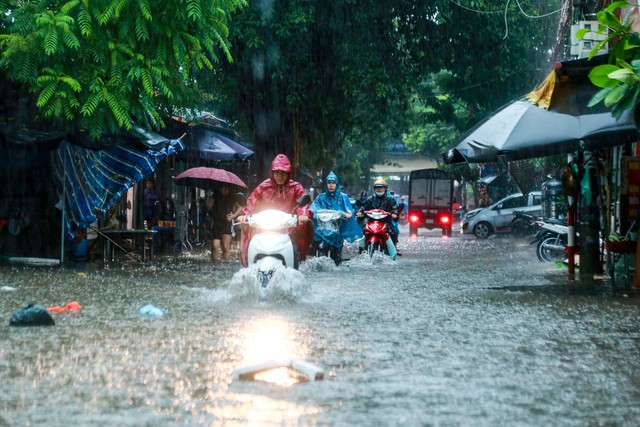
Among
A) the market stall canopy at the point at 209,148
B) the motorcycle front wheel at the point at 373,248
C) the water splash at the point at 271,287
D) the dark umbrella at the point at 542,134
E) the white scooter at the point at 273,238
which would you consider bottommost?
the water splash at the point at 271,287

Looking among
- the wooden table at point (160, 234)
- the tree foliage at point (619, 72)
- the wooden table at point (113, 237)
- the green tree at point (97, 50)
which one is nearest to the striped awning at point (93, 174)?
the wooden table at point (113, 237)

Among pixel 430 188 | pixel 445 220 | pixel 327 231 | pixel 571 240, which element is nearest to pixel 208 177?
pixel 327 231

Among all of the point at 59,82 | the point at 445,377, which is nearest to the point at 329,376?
the point at 445,377

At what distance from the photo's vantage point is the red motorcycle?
1975 centimetres

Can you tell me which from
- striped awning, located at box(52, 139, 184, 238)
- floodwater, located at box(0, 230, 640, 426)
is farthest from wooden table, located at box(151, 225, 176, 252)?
floodwater, located at box(0, 230, 640, 426)

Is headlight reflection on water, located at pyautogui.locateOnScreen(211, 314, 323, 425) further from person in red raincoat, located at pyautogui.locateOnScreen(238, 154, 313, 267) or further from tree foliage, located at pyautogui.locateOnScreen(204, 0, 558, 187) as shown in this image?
tree foliage, located at pyautogui.locateOnScreen(204, 0, 558, 187)

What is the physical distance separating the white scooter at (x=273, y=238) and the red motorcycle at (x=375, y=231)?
813 cm

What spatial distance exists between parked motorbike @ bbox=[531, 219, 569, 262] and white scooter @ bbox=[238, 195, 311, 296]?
8.86 m

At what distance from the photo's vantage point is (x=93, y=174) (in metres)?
18.3

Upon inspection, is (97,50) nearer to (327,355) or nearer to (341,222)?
(341,222)

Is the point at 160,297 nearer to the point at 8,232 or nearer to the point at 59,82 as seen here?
the point at 59,82

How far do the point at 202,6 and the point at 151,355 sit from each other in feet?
30.7

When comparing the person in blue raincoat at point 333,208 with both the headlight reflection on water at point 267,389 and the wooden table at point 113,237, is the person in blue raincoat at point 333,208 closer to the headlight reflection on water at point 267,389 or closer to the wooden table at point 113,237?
the wooden table at point 113,237

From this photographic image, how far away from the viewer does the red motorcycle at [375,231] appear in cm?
1975
